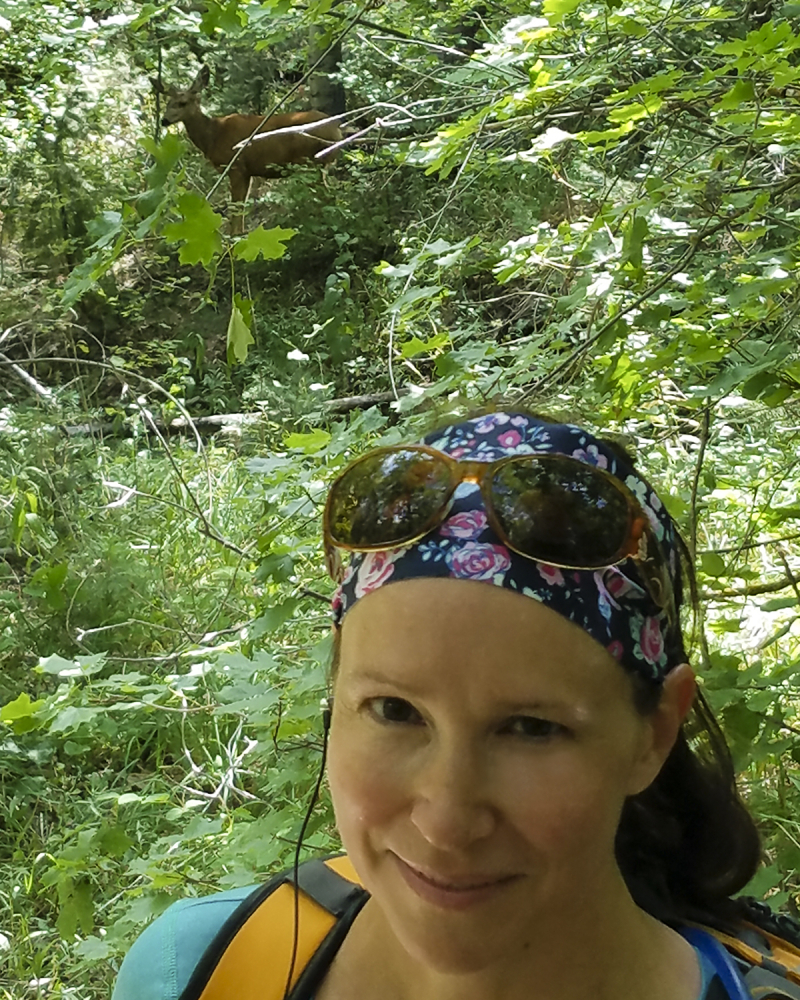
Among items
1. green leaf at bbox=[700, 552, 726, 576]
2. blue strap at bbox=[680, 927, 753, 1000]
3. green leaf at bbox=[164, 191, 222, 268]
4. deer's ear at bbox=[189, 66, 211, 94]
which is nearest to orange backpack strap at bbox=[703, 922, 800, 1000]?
blue strap at bbox=[680, 927, 753, 1000]

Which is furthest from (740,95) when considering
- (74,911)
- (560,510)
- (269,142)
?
(269,142)

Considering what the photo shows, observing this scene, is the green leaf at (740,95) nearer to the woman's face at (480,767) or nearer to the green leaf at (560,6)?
the green leaf at (560,6)

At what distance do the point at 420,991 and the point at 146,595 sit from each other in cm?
306

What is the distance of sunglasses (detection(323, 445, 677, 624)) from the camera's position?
813mm

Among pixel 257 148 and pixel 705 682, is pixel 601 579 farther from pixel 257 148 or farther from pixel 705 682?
pixel 257 148

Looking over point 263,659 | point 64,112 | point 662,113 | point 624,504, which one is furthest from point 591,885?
point 64,112

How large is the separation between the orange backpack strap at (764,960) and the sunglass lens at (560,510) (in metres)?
0.41

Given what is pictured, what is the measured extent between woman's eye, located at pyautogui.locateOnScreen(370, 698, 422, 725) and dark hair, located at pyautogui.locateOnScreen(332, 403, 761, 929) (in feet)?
0.67

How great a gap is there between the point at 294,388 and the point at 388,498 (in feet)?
17.5

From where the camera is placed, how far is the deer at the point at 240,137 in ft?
Result: 20.2

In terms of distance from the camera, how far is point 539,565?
0.78 metres

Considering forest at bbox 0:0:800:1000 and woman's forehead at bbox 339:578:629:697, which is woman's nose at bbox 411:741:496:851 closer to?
woman's forehead at bbox 339:578:629:697

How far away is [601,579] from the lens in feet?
2.64

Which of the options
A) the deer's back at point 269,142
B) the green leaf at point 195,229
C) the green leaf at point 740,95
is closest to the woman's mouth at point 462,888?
the green leaf at point 195,229
